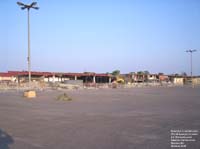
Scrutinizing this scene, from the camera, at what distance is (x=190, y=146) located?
7.45 m

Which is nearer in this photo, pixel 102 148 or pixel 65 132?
pixel 102 148

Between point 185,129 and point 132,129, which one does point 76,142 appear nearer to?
point 132,129

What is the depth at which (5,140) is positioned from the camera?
8.41m

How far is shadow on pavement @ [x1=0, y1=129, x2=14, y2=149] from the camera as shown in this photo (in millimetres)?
7687

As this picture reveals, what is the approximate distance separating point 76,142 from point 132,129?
2754mm

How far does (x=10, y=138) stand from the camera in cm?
870

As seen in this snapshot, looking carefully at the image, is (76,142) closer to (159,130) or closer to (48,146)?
(48,146)

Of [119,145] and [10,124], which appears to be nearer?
[119,145]

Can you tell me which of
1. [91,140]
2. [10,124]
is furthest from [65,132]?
[10,124]

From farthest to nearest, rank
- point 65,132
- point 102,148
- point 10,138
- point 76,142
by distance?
point 65,132
point 10,138
point 76,142
point 102,148

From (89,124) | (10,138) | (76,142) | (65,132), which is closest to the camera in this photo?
(76,142)

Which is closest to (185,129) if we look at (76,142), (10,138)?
(76,142)

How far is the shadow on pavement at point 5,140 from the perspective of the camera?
7687 millimetres

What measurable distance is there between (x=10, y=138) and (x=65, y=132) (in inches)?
71.4
